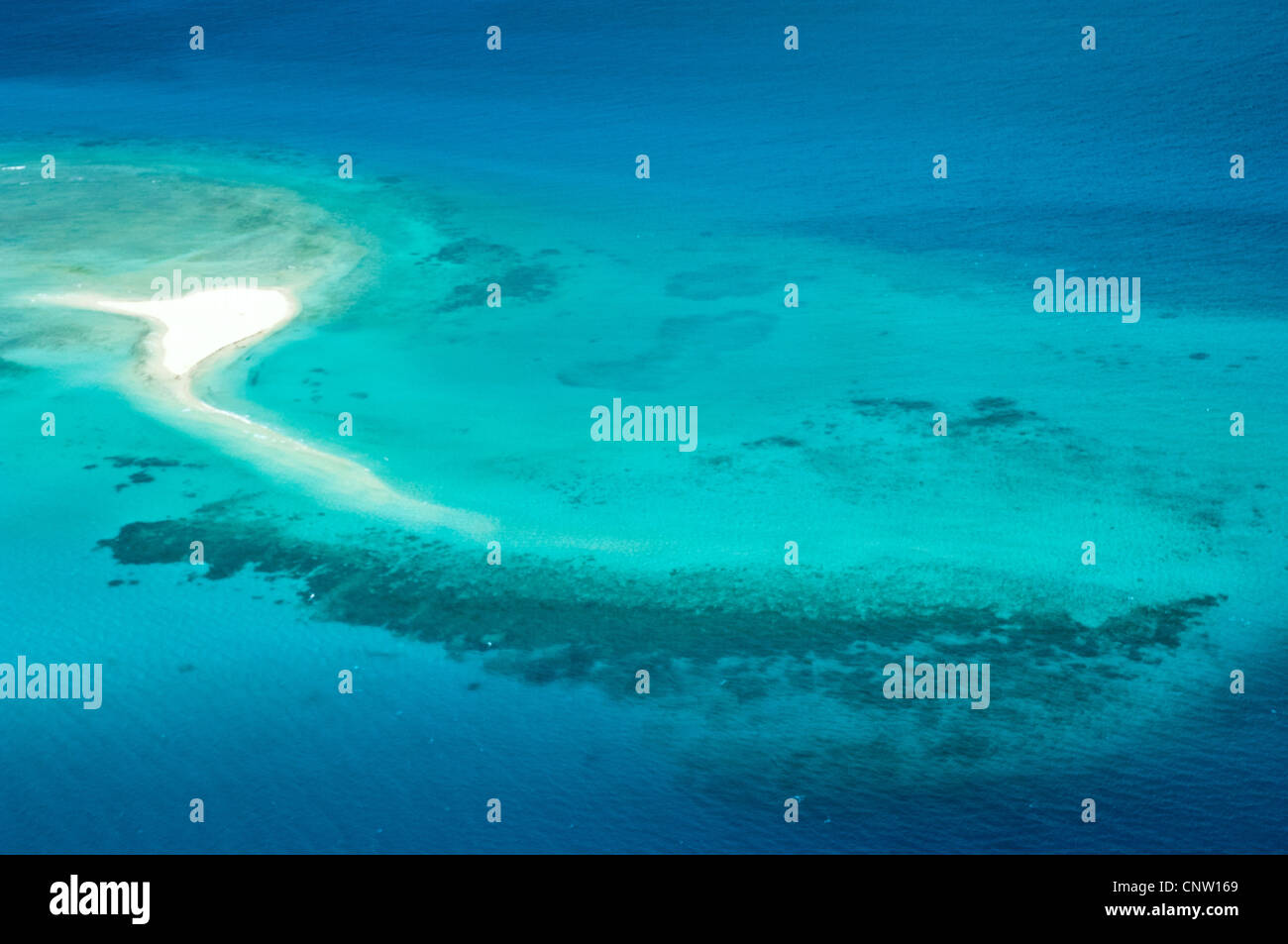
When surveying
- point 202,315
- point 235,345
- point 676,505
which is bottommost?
point 676,505

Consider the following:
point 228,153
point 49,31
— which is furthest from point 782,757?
point 49,31

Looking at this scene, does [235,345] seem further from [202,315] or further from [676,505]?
[676,505]

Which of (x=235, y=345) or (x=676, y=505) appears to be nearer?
(x=676, y=505)

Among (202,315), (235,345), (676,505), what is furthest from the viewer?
(202,315)

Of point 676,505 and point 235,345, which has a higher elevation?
point 235,345

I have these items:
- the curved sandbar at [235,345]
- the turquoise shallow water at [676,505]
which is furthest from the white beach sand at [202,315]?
the turquoise shallow water at [676,505]

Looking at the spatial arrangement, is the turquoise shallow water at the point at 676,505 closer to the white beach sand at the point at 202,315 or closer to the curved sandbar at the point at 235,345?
the curved sandbar at the point at 235,345

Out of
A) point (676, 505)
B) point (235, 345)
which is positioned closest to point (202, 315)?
point (235, 345)
